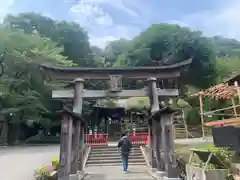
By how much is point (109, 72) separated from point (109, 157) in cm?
652

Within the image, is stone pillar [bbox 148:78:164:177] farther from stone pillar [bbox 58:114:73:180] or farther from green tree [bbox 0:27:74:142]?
green tree [bbox 0:27:74:142]

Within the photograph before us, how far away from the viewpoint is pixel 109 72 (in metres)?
12.8

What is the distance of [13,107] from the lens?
971 inches

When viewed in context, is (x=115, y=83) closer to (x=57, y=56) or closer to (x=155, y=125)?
(x=155, y=125)

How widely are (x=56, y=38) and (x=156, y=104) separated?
28.5 meters

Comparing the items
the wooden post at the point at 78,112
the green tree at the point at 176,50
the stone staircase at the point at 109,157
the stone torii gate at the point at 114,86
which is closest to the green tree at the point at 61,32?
the green tree at the point at 176,50

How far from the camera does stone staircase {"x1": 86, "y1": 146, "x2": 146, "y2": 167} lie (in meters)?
15.9

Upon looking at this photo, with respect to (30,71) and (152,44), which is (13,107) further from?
(152,44)

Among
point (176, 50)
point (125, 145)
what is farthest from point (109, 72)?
point (176, 50)

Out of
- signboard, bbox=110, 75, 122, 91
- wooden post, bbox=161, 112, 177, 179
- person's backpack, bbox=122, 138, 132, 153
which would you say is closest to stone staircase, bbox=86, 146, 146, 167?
person's backpack, bbox=122, 138, 132, 153

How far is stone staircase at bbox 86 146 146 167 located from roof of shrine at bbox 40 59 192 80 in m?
5.84

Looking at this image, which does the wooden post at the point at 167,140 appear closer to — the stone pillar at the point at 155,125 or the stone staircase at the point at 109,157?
the stone pillar at the point at 155,125

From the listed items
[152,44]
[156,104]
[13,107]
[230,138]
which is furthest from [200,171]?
[152,44]

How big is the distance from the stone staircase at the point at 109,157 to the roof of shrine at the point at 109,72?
19.2 feet
